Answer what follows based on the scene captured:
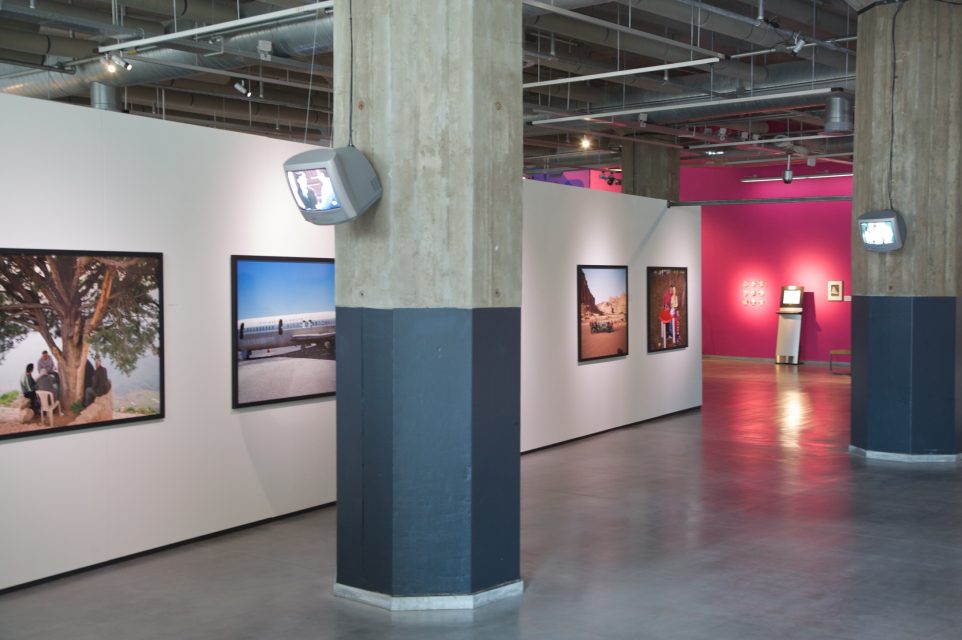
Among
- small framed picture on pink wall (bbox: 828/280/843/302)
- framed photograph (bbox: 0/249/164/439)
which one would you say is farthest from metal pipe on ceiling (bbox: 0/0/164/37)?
small framed picture on pink wall (bbox: 828/280/843/302)

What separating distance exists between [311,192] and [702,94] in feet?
32.0

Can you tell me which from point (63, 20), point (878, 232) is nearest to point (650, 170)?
point (878, 232)

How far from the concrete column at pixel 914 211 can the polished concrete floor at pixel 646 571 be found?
0.69 metres

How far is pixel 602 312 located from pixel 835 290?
35.2ft

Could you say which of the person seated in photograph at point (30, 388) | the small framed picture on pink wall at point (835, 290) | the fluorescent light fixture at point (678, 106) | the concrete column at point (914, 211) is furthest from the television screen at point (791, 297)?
the person seated in photograph at point (30, 388)

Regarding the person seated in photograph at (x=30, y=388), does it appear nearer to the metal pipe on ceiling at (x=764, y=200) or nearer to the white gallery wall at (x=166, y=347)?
the white gallery wall at (x=166, y=347)

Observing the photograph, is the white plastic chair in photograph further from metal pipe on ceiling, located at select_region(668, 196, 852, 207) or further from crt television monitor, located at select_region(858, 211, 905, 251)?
metal pipe on ceiling, located at select_region(668, 196, 852, 207)

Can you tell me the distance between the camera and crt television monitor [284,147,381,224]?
593 centimetres

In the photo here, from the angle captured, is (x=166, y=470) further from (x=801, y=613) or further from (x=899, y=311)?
(x=899, y=311)

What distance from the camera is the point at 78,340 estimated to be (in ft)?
22.7

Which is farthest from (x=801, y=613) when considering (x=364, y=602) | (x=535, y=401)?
(x=535, y=401)

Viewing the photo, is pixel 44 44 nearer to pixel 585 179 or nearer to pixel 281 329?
pixel 281 329

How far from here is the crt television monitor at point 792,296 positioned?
22.3m

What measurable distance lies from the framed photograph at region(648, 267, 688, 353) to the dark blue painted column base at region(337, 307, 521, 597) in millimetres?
8453
